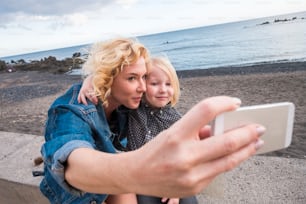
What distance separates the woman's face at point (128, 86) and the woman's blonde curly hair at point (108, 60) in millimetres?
40

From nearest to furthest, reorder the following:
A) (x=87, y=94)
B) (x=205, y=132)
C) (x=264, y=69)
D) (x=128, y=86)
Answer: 1. (x=205, y=132)
2. (x=87, y=94)
3. (x=128, y=86)
4. (x=264, y=69)

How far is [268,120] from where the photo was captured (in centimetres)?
74

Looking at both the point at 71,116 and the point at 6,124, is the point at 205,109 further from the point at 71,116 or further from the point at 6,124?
the point at 6,124

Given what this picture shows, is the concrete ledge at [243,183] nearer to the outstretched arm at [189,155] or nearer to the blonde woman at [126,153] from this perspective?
the blonde woman at [126,153]

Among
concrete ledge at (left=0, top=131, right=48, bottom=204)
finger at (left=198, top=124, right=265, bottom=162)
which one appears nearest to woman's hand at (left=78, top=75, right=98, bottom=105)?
finger at (left=198, top=124, right=265, bottom=162)

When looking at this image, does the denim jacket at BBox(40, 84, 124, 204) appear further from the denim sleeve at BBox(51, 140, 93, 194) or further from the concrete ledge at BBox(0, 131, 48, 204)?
the concrete ledge at BBox(0, 131, 48, 204)

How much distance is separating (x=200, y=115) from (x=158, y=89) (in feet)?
5.29

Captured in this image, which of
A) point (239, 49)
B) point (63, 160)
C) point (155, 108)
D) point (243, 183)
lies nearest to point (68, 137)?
point (63, 160)

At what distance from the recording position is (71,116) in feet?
4.28

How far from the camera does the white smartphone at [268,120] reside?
667 mm

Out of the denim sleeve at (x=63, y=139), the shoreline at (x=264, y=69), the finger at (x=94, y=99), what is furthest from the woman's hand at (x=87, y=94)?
the shoreline at (x=264, y=69)

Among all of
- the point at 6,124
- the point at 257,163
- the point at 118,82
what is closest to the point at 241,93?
the point at 6,124

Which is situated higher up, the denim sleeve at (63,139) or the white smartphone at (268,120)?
the white smartphone at (268,120)

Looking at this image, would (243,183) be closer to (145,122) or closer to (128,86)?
(145,122)
